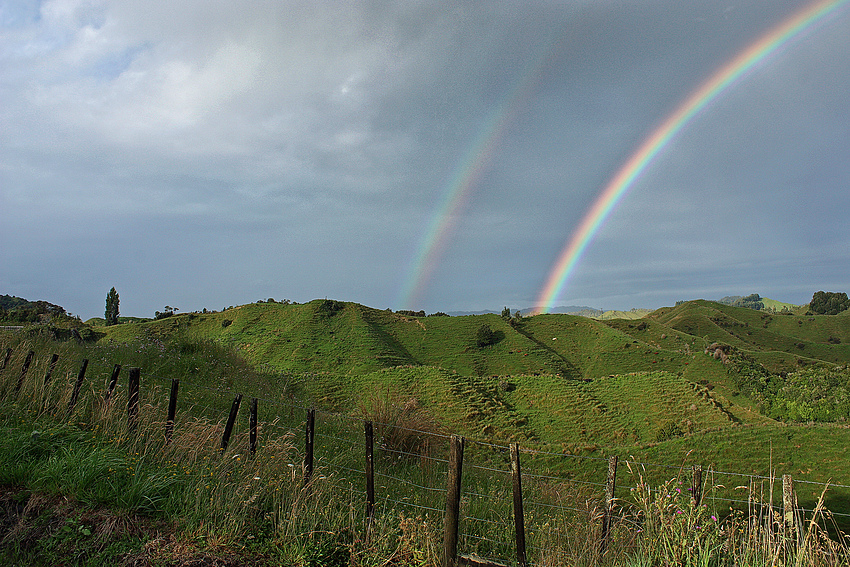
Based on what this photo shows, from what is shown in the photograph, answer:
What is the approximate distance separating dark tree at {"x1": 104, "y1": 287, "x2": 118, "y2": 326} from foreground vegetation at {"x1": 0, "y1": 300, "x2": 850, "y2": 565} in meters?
31.7

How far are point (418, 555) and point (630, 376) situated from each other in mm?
32172

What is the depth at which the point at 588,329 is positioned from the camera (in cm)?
5975

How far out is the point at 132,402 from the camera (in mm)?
7535

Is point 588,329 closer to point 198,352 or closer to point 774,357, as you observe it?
point 774,357

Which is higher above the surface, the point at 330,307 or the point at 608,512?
the point at 330,307

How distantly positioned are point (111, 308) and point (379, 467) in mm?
61653

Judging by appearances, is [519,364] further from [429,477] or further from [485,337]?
[429,477]

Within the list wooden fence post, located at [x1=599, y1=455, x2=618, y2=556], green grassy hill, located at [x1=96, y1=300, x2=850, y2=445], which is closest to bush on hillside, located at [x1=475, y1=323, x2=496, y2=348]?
green grassy hill, located at [x1=96, y1=300, x2=850, y2=445]

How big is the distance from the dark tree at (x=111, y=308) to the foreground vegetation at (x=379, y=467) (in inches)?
1248

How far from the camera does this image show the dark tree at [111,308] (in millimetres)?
56916

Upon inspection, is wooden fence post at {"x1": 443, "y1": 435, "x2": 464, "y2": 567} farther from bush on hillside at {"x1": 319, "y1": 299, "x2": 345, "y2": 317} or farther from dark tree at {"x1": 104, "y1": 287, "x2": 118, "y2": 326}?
dark tree at {"x1": 104, "y1": 287, "x2": 118, "y2": 326}

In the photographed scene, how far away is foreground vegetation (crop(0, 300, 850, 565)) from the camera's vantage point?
15.2 ft

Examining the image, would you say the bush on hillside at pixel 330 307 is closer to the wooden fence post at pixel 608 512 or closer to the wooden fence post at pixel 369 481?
the wooden fence post at pixel 369 481

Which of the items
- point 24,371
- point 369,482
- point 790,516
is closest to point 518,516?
point 369,482
